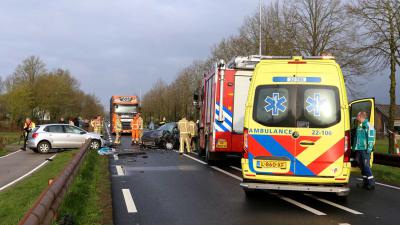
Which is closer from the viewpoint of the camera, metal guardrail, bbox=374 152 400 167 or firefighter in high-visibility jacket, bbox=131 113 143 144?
metal guardrail, bbox=374 152 400 167

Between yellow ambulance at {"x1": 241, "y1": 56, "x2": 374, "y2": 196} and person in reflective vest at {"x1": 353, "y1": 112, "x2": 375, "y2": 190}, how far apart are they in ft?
9.50

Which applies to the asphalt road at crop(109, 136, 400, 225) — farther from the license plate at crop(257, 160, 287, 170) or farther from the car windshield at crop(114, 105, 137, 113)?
the car windshield at crop(114, 105, 137, 113)

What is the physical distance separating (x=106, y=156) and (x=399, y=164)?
1074 centimetres

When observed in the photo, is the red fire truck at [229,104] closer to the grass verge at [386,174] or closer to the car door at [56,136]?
the grass verge at [386,174]

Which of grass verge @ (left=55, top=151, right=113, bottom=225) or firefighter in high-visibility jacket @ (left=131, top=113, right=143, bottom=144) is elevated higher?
firefighter in high-visibility jacket @ (left=131, top=113, right=143, bottom=144)

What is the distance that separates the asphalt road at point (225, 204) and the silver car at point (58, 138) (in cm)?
1100

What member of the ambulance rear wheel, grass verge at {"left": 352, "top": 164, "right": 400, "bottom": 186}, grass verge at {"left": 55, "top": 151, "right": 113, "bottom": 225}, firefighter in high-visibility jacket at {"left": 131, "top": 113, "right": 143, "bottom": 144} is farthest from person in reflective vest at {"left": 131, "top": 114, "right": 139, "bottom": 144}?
the ambulance rear wheel

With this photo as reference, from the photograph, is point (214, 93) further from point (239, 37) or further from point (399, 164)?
point (239, 37)

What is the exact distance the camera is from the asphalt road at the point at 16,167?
14.4 metres

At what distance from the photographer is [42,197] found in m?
5.75

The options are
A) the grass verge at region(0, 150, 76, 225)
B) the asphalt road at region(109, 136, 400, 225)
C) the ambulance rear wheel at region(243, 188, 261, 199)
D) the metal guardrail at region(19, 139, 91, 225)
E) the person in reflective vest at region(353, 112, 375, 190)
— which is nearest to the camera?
the metal guardrail at region(19, 139, 91, 225)

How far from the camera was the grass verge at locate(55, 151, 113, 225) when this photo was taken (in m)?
7.03

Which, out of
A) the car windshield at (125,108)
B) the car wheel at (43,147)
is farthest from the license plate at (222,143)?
the car windshield at (125,108)

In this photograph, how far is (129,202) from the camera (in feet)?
28.6
